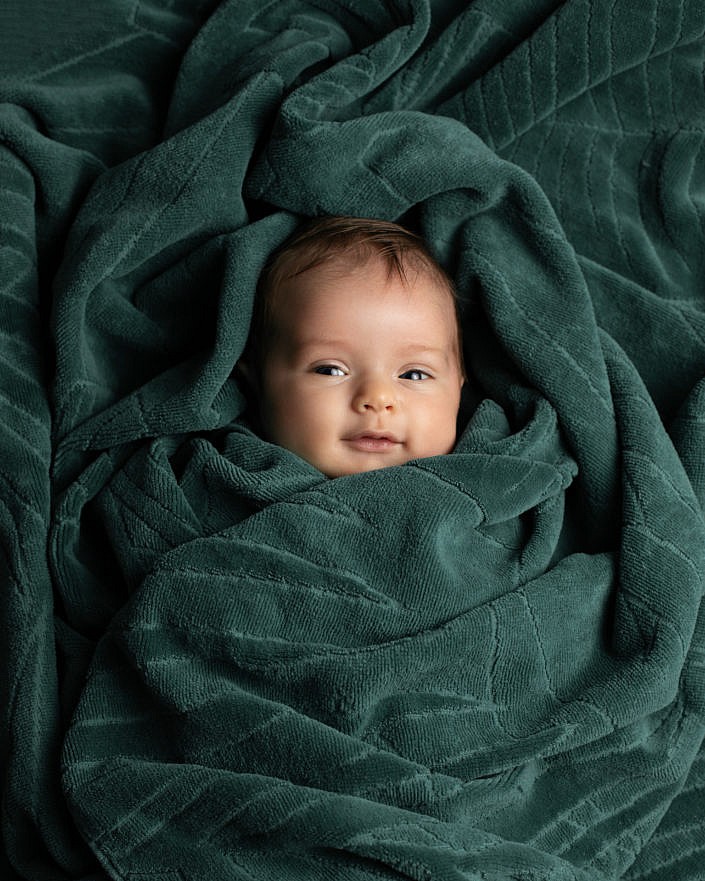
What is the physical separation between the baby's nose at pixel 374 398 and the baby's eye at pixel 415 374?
0.15 ft

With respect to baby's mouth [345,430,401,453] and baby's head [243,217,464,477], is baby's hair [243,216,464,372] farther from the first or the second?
baby's mouth [345,430,401,453]

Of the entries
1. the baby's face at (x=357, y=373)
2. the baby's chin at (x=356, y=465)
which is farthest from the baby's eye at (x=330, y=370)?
the baby's chin at (x=356, y=465)

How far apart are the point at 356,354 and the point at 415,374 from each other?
80 mm

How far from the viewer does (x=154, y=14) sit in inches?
58.9

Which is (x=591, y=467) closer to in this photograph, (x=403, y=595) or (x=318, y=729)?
(x=403, y=595)

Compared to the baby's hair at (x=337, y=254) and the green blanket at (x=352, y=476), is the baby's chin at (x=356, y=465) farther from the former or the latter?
the baby's hair at (x=337, y=254)

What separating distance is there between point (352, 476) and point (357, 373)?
14 cm

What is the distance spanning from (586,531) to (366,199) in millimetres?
493

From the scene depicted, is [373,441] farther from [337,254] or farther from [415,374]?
[337,254]

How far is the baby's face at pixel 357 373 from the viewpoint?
1.28 metres

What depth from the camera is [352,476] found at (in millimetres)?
1233

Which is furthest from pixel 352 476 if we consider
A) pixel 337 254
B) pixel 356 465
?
pixel 337 254

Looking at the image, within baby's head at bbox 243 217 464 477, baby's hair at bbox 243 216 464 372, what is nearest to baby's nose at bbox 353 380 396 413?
baby's head at bbox 243 217 464 477

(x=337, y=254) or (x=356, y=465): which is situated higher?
(x=337, y=254)
